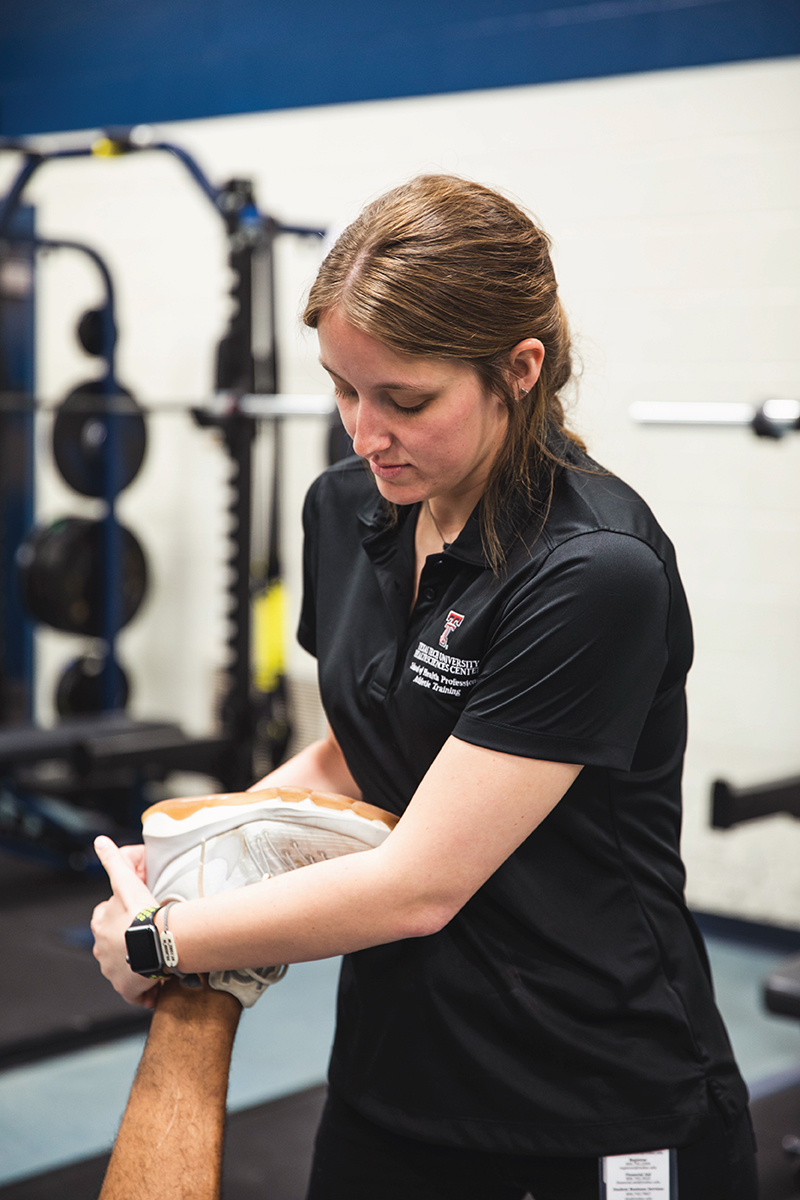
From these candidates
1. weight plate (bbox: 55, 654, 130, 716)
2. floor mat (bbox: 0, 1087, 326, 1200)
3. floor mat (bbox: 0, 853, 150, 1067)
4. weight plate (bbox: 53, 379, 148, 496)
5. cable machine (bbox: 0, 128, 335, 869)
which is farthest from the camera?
weight plate (bbox: 55, 654, 130, 716)

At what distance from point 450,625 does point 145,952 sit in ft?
1.31

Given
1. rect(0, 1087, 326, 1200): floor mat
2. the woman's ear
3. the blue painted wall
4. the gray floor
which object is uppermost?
the blue painted wall

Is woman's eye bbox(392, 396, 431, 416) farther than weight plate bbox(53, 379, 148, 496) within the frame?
No

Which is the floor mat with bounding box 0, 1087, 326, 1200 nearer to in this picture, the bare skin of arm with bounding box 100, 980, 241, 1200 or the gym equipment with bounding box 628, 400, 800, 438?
the bare skin of arm with bounding box 100, 980, 241, 1200

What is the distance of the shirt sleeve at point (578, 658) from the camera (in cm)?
101

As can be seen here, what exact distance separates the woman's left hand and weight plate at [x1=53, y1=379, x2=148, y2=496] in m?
3.31

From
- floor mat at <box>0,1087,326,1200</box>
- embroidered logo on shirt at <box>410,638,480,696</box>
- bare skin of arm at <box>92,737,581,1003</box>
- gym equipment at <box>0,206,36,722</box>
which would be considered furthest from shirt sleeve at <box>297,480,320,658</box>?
gym equipment at <box>0,206,36,722</box>

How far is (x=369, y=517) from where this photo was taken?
4.24ft

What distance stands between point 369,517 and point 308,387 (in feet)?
11.3

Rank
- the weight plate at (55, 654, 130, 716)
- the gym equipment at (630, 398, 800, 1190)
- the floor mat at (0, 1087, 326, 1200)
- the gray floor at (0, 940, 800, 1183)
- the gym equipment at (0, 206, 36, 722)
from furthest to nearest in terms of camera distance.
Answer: the gym equipment at (0, 206, 36, 722)
the weight plate at (55, 654, 130, 716)
the gray floor at (0, 940, 800, 1183)
the gym equipment at (630, 398, 800, 1190)
the floor mat at (0, 1087, 326, 1200)

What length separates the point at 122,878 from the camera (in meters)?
1.20

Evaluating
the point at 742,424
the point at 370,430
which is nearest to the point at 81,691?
the point at 742,424

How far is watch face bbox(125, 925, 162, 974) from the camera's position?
110 cm

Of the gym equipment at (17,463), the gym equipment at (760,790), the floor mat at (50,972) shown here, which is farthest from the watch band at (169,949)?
the gym equipment at (17,463)
